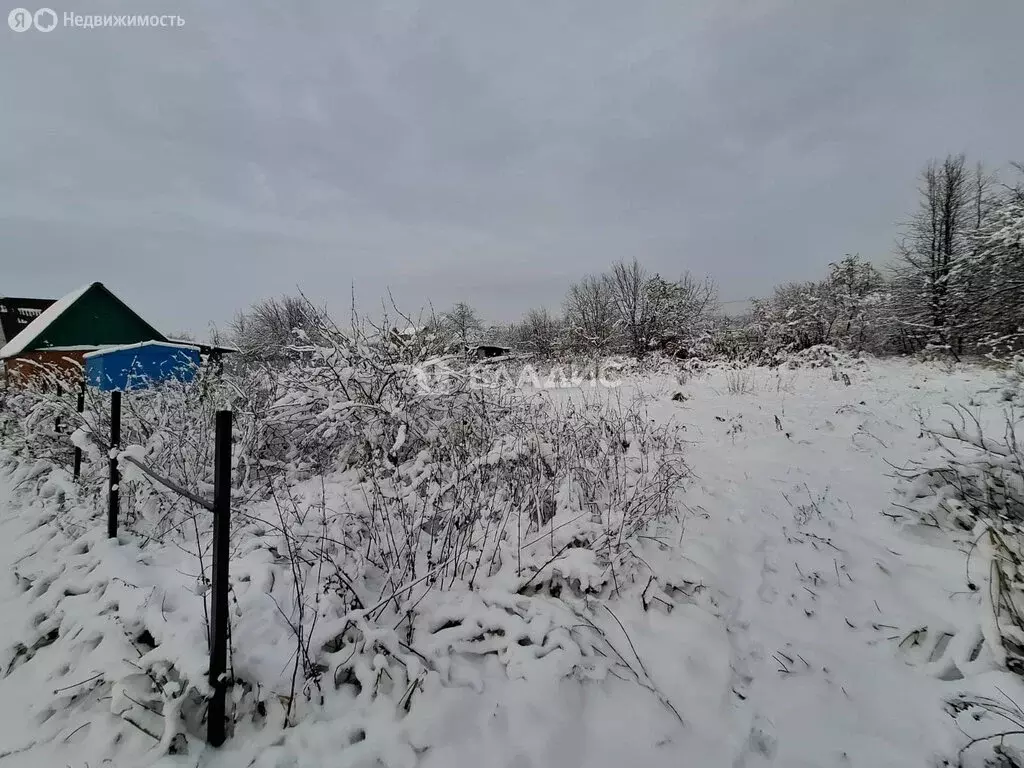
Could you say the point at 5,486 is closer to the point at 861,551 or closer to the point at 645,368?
the point at 861,551

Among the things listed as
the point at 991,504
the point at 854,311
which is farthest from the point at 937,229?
the point at 991,504

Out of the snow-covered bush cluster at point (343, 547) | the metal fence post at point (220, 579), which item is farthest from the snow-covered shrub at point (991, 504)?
the metal fence post at point (220, 579)

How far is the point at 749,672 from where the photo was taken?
6.11 feet

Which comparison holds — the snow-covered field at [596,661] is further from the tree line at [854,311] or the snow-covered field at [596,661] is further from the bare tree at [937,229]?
the bare tree at [937,229]

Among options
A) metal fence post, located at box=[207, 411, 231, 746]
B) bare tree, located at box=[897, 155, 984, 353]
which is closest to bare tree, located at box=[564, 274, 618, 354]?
bare tree, located at box=[897, 155, 984, 353]

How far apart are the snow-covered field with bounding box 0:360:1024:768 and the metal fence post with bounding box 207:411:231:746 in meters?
0.10

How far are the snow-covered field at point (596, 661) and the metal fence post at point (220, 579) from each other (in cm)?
10

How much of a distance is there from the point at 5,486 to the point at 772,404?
33.6 feet

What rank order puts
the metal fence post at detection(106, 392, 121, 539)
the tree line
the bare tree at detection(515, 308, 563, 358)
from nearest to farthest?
the metal fence post at detection(106, 392, 121, 539) < the tree line < the bare tree at detection(515, 308, 563, 358)

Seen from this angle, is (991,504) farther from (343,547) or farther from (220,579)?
(220,579)

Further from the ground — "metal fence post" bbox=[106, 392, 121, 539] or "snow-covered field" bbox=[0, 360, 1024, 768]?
"metal fence post" bbox=[106, 392, 121, 539]

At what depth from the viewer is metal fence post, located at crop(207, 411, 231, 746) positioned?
4.64 ft

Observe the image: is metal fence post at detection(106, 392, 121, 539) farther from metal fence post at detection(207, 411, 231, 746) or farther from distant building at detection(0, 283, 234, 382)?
distant building at detection(0, 283, 234, 382)

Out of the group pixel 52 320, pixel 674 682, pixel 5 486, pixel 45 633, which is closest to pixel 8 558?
pixel 45 633
